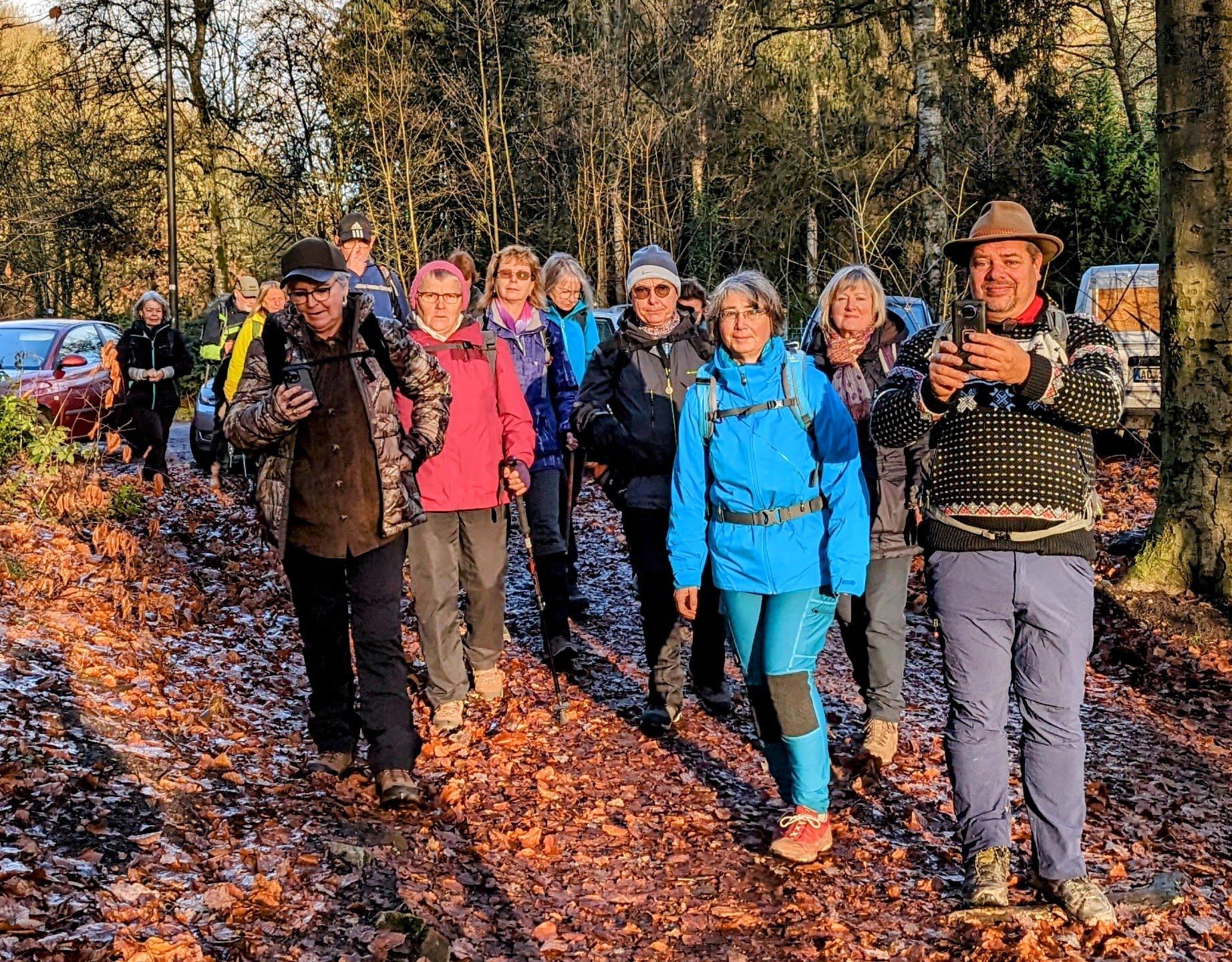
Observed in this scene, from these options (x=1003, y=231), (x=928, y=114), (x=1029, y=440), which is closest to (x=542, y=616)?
(x=1029, y=440)

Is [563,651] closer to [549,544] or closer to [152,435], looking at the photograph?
[549,544]

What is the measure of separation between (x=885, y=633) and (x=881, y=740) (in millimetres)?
532

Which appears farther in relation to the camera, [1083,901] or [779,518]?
[779,518]

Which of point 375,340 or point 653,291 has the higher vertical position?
point 653,291

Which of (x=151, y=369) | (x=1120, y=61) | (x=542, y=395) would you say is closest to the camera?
(x=542, y=395)

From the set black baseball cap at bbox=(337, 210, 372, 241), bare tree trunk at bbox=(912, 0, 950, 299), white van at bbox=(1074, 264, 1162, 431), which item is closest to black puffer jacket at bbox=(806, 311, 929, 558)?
black baseball cap at bbox=(337, 210, 372, 241)

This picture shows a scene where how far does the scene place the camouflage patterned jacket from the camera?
5320 millimetres

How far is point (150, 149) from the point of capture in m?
31.6

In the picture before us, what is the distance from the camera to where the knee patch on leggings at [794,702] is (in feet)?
15.8

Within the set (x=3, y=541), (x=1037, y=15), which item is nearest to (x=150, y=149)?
(x=1037, y=15)

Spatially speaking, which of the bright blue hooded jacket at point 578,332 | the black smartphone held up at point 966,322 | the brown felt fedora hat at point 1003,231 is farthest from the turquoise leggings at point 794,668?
the bright blue hooded jacket at point 578,332

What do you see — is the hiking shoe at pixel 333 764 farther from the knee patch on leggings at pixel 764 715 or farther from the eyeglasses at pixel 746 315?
the eyeglasses at pixel 746 315

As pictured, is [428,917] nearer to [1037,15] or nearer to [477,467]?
[477,467]

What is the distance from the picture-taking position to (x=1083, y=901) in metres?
4.14
